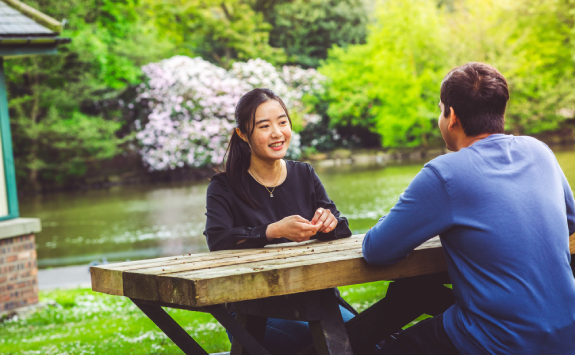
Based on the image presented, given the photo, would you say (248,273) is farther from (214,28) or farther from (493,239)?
(214,28)

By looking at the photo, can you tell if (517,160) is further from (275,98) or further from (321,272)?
(275,98)

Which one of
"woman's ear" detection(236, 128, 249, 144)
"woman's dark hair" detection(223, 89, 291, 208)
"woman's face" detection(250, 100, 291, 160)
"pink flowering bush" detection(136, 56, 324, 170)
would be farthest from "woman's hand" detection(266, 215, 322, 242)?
"pink flowering bush" detection(136, 56, 324, 170)

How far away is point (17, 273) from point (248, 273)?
5.38 metres

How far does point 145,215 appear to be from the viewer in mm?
15586

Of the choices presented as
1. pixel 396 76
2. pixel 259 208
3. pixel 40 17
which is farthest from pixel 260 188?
pixel 396 76

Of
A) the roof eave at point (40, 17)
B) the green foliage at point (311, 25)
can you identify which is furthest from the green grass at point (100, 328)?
the green foliage at point (311, 25)

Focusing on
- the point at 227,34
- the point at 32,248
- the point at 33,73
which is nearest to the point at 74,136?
the point at 33,73

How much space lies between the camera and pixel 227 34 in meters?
28.3

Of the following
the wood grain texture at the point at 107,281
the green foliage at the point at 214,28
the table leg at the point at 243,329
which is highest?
the green foliage at the point at 214,28

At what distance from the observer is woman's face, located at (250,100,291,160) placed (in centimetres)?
267

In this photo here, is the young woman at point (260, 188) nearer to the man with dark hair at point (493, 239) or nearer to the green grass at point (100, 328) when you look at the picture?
the man with dark hair at point (493, 239)

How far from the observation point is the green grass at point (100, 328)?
4316 millimetres

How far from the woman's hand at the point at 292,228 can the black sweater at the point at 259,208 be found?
5 cm

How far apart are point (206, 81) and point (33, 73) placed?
6384 millimetres
